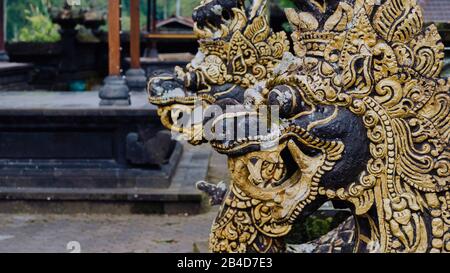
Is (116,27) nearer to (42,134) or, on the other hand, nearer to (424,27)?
(42,134)

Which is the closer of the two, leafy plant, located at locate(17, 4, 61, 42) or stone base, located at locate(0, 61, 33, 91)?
stone base, located at locate(0, 61, 33, 91)

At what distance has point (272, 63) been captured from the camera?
189 inches

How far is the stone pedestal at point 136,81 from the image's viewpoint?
12266 mm

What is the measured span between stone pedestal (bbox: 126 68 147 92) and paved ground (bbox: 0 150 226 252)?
3.46 m

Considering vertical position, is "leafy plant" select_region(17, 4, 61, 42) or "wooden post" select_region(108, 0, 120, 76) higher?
"wooden post" select_region(108, 0, 120, 76)

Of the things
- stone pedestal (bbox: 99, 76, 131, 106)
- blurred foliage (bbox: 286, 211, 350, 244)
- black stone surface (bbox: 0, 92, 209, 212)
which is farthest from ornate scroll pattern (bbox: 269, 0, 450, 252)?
stone pedestal (bbox: 99, 76, 131, 106)

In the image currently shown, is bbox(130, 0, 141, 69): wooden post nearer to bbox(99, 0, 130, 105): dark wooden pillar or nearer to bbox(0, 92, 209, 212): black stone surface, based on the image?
bbox(99, 0, 130, 105): dark wooden pillar

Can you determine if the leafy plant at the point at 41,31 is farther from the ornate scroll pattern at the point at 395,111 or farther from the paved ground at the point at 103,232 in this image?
the ornate scroll pattern at the point at 395,111

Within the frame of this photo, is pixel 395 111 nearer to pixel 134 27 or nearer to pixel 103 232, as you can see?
pixel 103 232

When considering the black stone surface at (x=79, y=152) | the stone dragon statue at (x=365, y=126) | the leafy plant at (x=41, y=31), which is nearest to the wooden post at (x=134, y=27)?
the black stone surface at (x=79, y=152)

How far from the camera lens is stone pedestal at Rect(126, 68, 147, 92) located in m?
12.3

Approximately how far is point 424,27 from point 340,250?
80 centimetres
